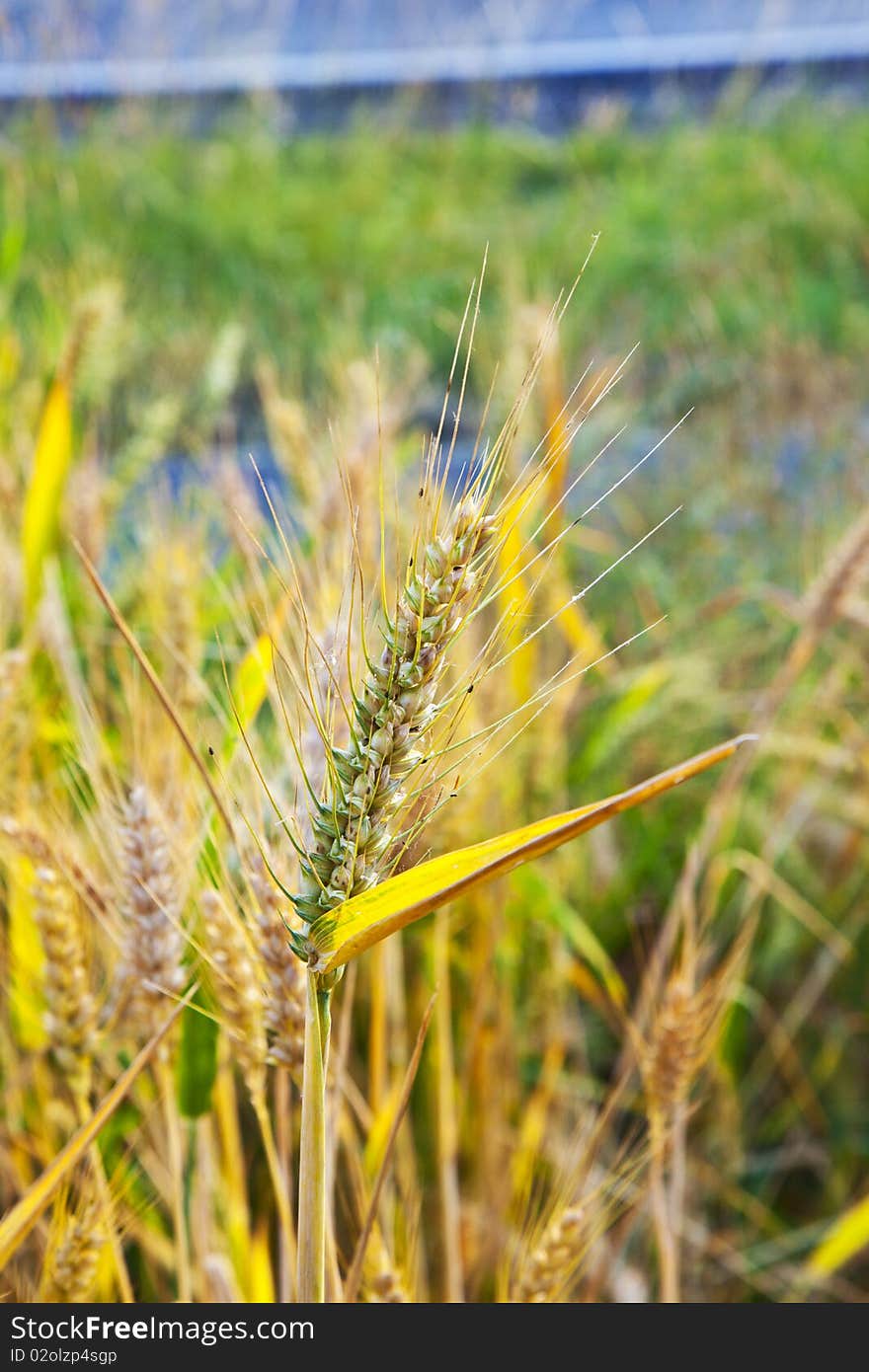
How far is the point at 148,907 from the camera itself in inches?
17.5

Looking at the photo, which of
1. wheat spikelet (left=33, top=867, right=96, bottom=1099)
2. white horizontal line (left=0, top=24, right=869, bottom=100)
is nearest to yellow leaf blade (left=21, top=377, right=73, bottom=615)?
wheat spikelet (left=33, top=867, right=96, bottom=1099)

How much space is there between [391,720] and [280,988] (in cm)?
12

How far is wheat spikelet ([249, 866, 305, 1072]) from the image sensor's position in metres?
0.38

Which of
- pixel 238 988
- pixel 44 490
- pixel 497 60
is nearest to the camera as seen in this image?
pixel 238 988

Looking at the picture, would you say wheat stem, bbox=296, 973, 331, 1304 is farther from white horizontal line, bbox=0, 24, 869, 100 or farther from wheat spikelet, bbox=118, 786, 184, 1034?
white horizontal line, bbox=0, 24, 869, 100

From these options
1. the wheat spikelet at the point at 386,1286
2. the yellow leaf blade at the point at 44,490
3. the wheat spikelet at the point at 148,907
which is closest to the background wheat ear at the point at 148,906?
the wheat spikelet at the point at 148,907

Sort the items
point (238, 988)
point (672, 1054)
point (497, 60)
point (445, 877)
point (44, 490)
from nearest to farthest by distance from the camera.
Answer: point (445, 877)
point (238, 988)
point (672, 1054)
point (44, 490)
point (497, 60)

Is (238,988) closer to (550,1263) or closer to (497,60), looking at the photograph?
(550,1263)

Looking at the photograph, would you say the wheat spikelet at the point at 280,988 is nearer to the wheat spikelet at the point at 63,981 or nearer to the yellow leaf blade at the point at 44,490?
the wheat spikelet at the point at 63,981

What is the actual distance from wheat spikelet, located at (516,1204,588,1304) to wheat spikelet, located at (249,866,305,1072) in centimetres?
15

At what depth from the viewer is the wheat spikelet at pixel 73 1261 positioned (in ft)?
1.40

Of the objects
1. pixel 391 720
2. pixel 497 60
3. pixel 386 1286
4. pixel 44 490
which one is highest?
pixel 497 60

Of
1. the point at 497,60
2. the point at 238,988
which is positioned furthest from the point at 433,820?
the point at 497,60
